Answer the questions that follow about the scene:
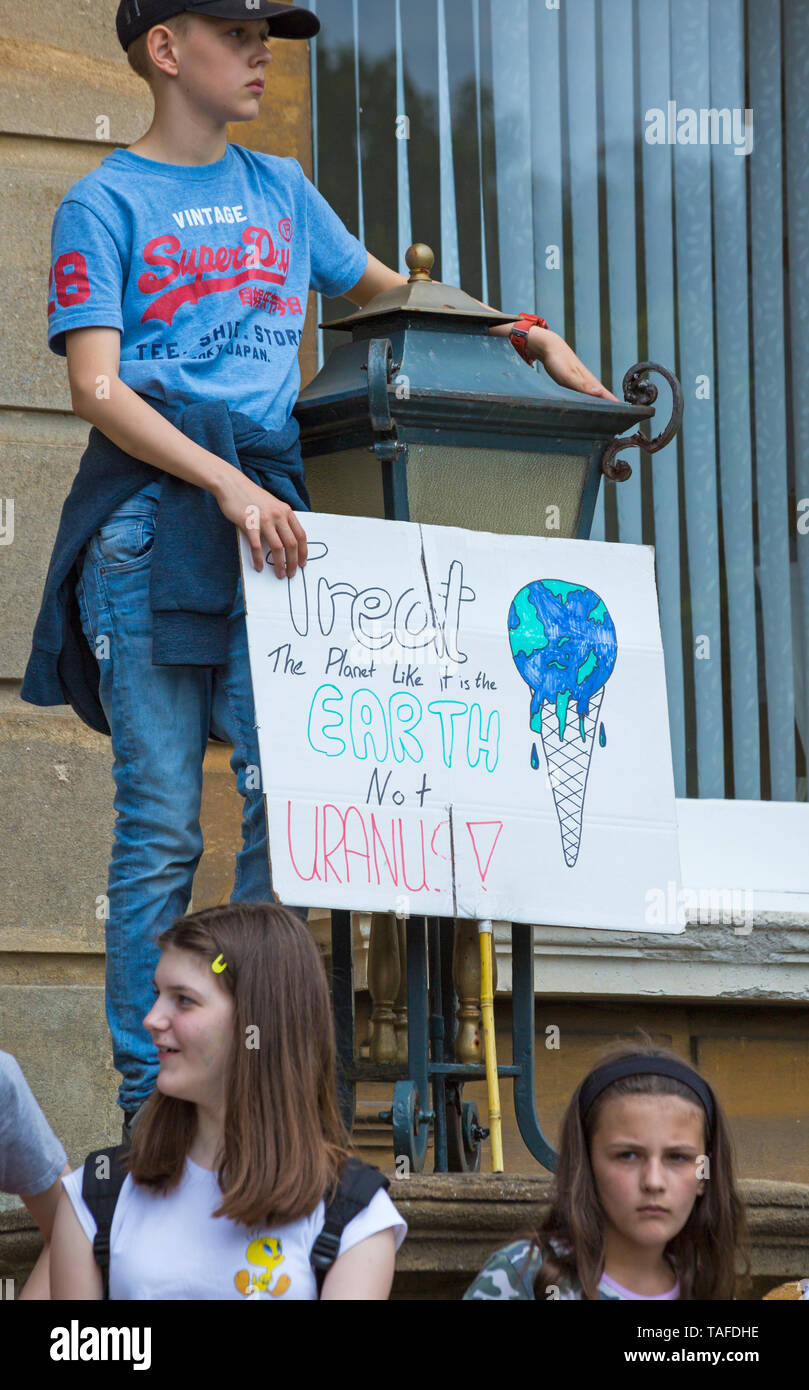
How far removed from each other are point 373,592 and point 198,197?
719 millimetres

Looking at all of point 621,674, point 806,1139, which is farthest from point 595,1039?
point 621,674

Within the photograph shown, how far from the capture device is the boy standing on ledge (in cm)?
313

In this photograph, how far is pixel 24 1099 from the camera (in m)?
2.77

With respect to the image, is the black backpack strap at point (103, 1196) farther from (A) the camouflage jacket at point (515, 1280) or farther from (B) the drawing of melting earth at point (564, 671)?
(B) the drawing of melting earth at point (564, 671)

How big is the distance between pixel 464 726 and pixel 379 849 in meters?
0.28

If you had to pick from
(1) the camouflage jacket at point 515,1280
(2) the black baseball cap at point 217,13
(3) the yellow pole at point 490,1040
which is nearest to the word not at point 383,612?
(3) the yellow pole at point 490,1040

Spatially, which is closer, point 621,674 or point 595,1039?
point 621,674

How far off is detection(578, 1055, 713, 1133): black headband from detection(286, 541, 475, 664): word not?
98 cm

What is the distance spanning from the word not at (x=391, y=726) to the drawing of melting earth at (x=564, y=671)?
0.10 meters

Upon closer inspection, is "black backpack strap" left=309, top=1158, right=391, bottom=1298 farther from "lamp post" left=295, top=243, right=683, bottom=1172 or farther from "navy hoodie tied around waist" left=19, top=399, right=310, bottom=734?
"navy hoodie tied around waist" left=19, top=399, right=310, bottom=734
